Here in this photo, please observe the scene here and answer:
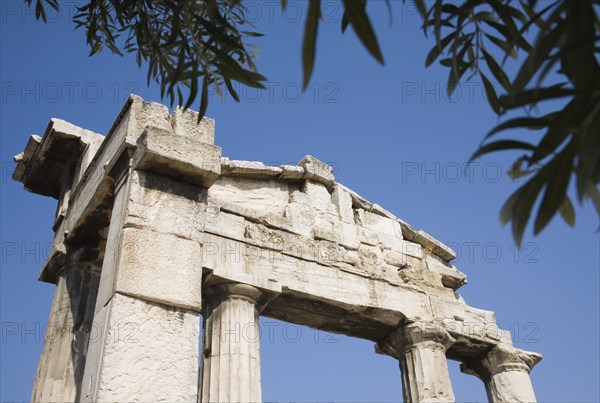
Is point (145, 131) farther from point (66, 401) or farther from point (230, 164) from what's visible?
point (66, 401)

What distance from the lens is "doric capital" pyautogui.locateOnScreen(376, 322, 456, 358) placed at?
31.0ft

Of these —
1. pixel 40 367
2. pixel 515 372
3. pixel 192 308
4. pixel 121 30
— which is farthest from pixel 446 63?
pixel 515 372

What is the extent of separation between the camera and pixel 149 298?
6.18 meters

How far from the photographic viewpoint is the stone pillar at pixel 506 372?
10.1 metres

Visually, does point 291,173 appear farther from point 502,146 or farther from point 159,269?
point 502,146

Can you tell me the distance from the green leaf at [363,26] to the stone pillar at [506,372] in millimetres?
9016

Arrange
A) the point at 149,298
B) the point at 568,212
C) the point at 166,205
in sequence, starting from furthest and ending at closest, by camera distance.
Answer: the point at 166,205 < the point at 149,298 < the point at 568,212

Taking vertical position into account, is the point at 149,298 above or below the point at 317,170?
below

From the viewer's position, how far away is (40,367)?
8.15 meters

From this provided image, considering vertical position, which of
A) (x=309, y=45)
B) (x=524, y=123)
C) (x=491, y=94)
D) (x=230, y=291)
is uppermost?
(x=230, y=291)

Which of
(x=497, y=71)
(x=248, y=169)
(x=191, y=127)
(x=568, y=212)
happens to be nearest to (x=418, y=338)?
(x=248, y=169)

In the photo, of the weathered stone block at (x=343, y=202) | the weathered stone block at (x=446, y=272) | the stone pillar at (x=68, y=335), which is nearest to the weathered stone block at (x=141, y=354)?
the stone pillar at (x=68, y=335)

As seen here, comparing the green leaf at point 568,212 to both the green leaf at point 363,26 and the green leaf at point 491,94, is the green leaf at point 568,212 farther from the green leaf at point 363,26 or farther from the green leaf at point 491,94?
the green leaf at point 363,26

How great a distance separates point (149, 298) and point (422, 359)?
15.6 feet
